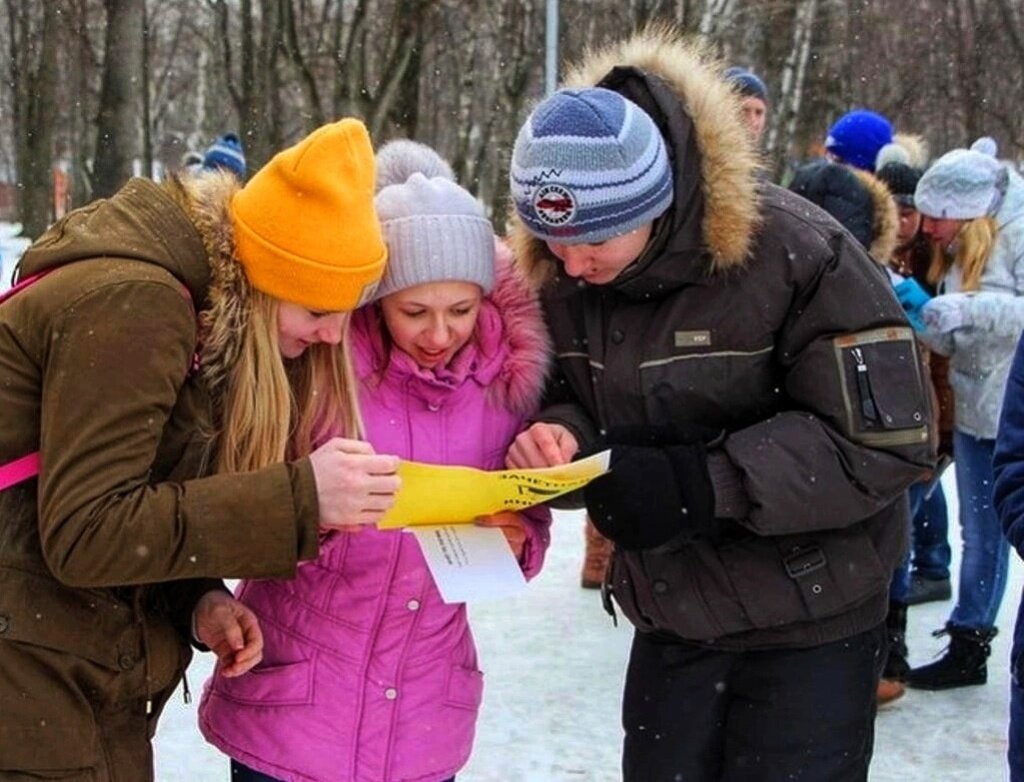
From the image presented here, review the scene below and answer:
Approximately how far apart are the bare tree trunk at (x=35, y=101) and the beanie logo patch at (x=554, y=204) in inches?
761

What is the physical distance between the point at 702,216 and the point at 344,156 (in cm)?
65

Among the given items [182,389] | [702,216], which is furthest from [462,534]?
[702,216]

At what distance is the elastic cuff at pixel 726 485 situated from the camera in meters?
2.32

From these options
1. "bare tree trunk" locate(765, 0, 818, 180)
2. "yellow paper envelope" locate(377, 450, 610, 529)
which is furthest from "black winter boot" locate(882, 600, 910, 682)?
"bare tree trunk" locate(765, 0, 818, 180)

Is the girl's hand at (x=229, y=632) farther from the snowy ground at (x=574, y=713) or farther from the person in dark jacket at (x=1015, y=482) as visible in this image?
the snowy ground at (x=574, y=713)

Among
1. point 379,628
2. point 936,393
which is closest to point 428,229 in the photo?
point 379,628

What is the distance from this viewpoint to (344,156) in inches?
81.0

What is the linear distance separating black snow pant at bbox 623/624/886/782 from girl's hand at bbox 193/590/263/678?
852 mm

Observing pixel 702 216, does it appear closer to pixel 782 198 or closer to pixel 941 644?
pixel 782 198

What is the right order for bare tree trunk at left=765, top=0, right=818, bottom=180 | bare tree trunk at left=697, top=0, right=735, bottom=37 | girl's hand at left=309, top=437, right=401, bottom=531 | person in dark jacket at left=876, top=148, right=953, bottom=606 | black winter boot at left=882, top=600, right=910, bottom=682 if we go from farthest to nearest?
bare tree trunk at left=765, top=0, right=818, bottom=180 → bare tree trunk at left=697, top=0, right=735, bottom=37 → person in dark jacket at left=876, top=148, right=953, bottom=606 → black winter boot at left=882, top=600, right=910, bottom=682 → girl's hand at left=309, top=437, right=401, bottom=531

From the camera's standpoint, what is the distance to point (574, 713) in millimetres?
4531

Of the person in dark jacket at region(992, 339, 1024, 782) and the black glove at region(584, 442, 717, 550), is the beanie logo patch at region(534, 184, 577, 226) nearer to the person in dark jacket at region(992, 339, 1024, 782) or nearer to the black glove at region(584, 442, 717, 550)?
the black glove at region(584, 442, 717, 550)

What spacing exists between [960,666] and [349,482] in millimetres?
3516

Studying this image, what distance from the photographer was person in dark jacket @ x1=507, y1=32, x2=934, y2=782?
2.29 m
